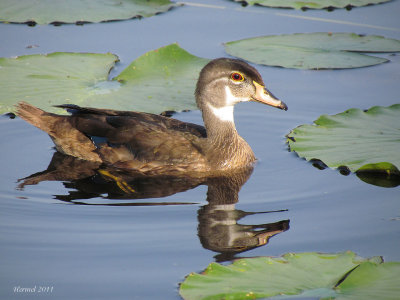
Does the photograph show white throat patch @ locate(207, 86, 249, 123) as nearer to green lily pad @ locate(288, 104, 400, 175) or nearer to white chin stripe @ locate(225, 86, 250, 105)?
white chin stripe @ locate(225, 86, 250, 105)

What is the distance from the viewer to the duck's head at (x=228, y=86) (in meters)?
8.16

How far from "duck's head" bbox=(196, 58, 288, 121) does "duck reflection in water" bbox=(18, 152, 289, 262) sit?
873 millimetres

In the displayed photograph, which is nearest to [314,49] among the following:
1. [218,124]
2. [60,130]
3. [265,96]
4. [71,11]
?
[265,96]

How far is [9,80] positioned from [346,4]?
20.4ft

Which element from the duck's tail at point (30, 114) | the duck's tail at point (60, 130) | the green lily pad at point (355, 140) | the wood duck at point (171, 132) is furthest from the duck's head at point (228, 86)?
the duck's tail at point (30, 114)

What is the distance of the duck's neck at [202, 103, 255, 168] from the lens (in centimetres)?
820

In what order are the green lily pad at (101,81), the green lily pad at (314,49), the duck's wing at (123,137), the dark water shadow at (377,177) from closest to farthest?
the dark water shadow at (377,177)
the duck's wing at (123,137)
the green lily pad at (101,81)
the green lily pad at (314,49)

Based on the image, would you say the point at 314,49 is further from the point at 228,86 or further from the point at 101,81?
the point at 101,81

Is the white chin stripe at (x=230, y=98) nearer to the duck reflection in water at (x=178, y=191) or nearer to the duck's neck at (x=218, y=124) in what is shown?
the duck's neck at (x=218, y=124)

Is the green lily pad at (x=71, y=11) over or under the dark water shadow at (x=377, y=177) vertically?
over

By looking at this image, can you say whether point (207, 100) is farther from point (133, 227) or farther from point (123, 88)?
point (133, 227)

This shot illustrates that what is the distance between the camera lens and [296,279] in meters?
5.16

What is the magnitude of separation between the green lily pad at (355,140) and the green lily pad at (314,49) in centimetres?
189

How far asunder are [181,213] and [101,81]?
3.37 meters
